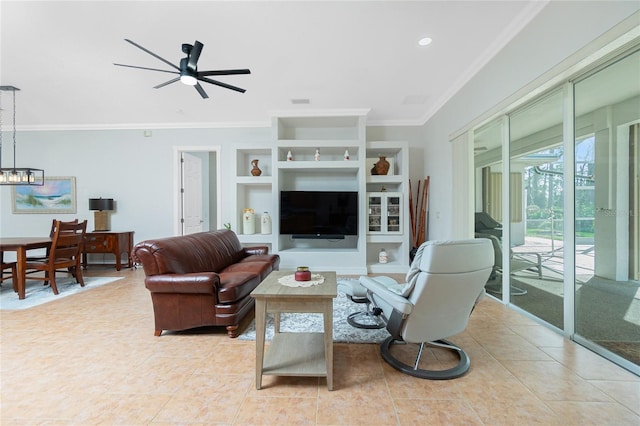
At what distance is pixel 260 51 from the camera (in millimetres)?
2973

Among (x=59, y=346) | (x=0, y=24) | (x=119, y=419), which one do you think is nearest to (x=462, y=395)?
(x=119, y=419)

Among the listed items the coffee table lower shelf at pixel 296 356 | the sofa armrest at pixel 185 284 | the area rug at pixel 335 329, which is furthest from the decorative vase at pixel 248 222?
the coffee table lower shelf at pixel 296 356

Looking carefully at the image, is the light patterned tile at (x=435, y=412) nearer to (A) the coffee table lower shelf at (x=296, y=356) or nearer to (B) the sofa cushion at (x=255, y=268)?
(A) the coffee table lower shelf at (x=296, y=356)

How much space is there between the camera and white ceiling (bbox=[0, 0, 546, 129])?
2379 millimetres

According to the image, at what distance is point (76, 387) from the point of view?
164cm

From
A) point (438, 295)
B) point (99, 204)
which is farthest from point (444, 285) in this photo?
point (99, 204)

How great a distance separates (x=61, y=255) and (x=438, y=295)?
15.7ft

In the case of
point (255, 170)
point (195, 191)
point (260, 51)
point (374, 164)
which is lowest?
point (195, 191)

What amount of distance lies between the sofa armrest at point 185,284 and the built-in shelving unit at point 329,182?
7.57 feet

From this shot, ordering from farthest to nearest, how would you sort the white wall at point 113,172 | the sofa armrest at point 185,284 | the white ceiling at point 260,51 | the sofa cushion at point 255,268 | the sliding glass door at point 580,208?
the white wall at point 113,172, the sofa cushion at point 255,268, the white ceiling at point 260,51, the sofa armrest at point 185,284, the sliding glass door at point 580,208

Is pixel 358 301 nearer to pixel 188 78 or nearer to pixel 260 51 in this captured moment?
pixel 188 78

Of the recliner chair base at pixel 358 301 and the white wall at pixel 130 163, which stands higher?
the white wall at pixel 130 163

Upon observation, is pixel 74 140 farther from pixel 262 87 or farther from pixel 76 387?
pixel 76 387

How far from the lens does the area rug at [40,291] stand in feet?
10.2
